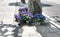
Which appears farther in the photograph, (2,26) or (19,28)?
(2,26)

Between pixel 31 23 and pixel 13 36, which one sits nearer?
pixel 13 36

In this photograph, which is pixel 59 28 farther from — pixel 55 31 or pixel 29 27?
pixel 29 27

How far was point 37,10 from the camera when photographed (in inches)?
506

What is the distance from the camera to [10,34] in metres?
9.96

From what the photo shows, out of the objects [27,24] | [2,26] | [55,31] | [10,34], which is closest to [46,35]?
[55,31]

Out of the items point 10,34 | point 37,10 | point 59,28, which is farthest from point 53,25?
point 10,34

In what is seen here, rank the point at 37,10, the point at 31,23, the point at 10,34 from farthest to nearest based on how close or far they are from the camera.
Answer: the point at 37,10 → the point at 31,23 → the point at 10,34

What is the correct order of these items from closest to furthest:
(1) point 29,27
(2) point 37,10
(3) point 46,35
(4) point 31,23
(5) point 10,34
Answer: (3) point 46,35, (5) point 10,34, (1) point 29,27, (4) point 31,23, (2) point 37,10

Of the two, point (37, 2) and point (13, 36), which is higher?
point (37, 2)

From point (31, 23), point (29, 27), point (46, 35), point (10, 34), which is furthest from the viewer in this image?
point (31, 23)

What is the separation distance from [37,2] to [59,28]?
9.84ft

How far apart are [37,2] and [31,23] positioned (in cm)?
183

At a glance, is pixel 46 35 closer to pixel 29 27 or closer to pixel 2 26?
pixel 29 27

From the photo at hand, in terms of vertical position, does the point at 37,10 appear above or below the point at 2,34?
above
